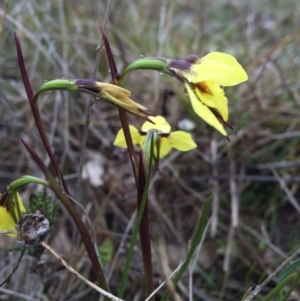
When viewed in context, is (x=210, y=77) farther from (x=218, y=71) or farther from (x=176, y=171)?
(x=176, y=171)

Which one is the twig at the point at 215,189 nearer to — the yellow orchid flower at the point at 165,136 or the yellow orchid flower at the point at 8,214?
the yellow orchid flower at the point at 165,136

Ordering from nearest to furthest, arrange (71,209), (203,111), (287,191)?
(203,111) < (71,209) < (287,191)

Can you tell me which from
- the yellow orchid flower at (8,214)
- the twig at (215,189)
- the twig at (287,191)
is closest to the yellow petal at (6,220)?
the yellow orchid flower at (8,214)

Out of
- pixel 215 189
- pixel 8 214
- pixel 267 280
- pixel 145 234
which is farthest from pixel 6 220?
pixel 215 189

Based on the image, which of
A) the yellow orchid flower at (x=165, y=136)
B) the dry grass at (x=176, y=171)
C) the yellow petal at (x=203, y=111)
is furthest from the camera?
the dry grass at (x=176, y=171)

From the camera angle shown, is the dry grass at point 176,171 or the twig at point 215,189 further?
the twig at point 215,189

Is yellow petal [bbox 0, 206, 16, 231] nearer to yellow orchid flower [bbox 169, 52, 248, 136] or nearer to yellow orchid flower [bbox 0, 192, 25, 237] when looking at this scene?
yellow orchid flower [bbox 0, 192, 25, 237]
